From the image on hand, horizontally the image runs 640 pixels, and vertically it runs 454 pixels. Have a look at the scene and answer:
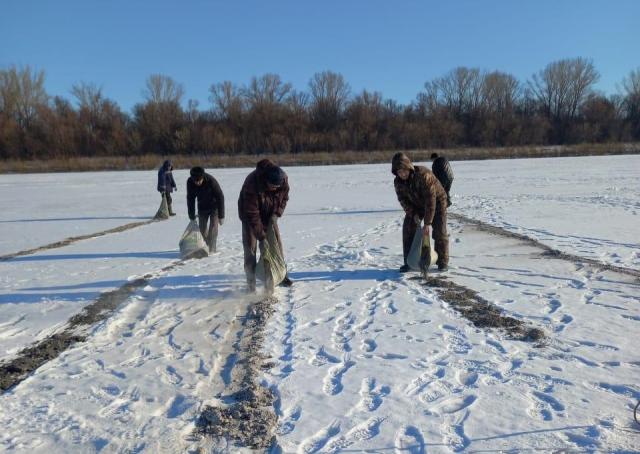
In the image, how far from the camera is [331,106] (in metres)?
63.3

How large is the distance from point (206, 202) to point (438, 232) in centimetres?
393

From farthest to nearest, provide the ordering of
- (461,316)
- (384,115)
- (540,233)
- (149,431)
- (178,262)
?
(384,115), (540,233), (178,262), (461,316), (149,431)

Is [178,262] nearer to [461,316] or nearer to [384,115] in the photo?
[461,316]

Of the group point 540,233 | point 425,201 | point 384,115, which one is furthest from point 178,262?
point 384,115

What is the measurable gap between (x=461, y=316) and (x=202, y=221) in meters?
5.09

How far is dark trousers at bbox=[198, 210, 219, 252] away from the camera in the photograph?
844 centimetres

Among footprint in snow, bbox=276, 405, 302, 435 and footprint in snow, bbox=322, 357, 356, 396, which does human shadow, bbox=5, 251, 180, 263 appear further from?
footprint in snow, bbox=276, 405, 302, 435

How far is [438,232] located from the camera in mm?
6742

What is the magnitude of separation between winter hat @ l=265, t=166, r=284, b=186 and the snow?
4.62 feet

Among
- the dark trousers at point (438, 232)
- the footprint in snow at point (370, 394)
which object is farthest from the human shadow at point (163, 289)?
the footprint in snow at point (370, 394)

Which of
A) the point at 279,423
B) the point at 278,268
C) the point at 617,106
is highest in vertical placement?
the point at 617,106

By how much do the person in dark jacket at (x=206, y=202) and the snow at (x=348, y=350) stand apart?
516 millimetres

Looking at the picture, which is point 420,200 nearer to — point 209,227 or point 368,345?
point 368,345

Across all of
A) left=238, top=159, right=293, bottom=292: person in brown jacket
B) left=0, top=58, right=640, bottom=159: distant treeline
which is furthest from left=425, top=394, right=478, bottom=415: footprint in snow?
left=0, top=58, right=640, bottom=159: distant treeline
